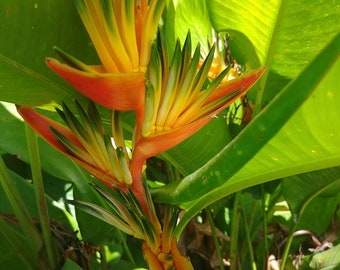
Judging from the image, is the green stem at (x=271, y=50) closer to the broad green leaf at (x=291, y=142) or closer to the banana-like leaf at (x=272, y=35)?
the banana-like leaf at (x=272, y=35)

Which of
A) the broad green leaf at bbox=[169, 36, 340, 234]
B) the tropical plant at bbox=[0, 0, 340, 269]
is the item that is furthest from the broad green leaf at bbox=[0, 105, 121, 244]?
the broad green leaf at bbox=[169, 36, 340, 234]

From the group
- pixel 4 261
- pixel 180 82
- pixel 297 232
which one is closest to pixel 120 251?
pixel 4 261

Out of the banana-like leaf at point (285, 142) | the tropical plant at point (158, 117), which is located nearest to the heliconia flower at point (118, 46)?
the tropical plant at point (158, 117)

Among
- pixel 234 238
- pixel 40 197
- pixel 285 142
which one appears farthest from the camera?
pixel 234 238

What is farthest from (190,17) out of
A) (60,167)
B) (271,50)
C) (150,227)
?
(150,227)

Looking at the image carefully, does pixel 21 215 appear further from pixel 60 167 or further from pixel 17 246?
pixel 60 167
